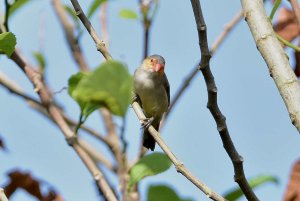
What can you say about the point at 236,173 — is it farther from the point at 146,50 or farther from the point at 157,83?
the point at 157,83

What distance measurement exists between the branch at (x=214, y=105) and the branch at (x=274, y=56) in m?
0.17

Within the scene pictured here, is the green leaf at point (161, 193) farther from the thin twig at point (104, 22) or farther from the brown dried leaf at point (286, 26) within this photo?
the thin twig at point (104, 22)

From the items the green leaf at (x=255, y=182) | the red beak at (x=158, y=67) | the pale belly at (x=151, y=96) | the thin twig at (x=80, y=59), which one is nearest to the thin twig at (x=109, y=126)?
the thin twig at (x=80, y=59)

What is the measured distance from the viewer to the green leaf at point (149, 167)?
2.09m

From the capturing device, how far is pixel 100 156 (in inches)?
145

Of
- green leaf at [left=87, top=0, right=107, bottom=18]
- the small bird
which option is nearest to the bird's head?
the small bird

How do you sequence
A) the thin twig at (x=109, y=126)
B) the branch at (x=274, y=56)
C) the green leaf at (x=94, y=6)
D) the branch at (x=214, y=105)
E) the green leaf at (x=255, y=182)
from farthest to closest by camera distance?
1. the green leaf at (x=94, y=6)
2. the green leaf at (x=255, y=182)
3. the thin twig at (x=109, y=126)
4. the branch at (x=274, y=56)
5. the branch at (x=214, y=105)

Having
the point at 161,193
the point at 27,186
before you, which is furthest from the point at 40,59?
the point at 161,193

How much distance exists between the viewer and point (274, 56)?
66.3 inches

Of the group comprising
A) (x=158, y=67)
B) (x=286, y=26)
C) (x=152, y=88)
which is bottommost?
(x=286, y=26)

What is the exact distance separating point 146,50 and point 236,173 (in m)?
1.57

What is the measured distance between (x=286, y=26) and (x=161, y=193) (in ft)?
3.04

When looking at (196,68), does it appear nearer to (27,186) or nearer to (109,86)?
(27,186)

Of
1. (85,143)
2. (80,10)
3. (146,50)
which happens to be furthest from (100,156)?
(80,10)
